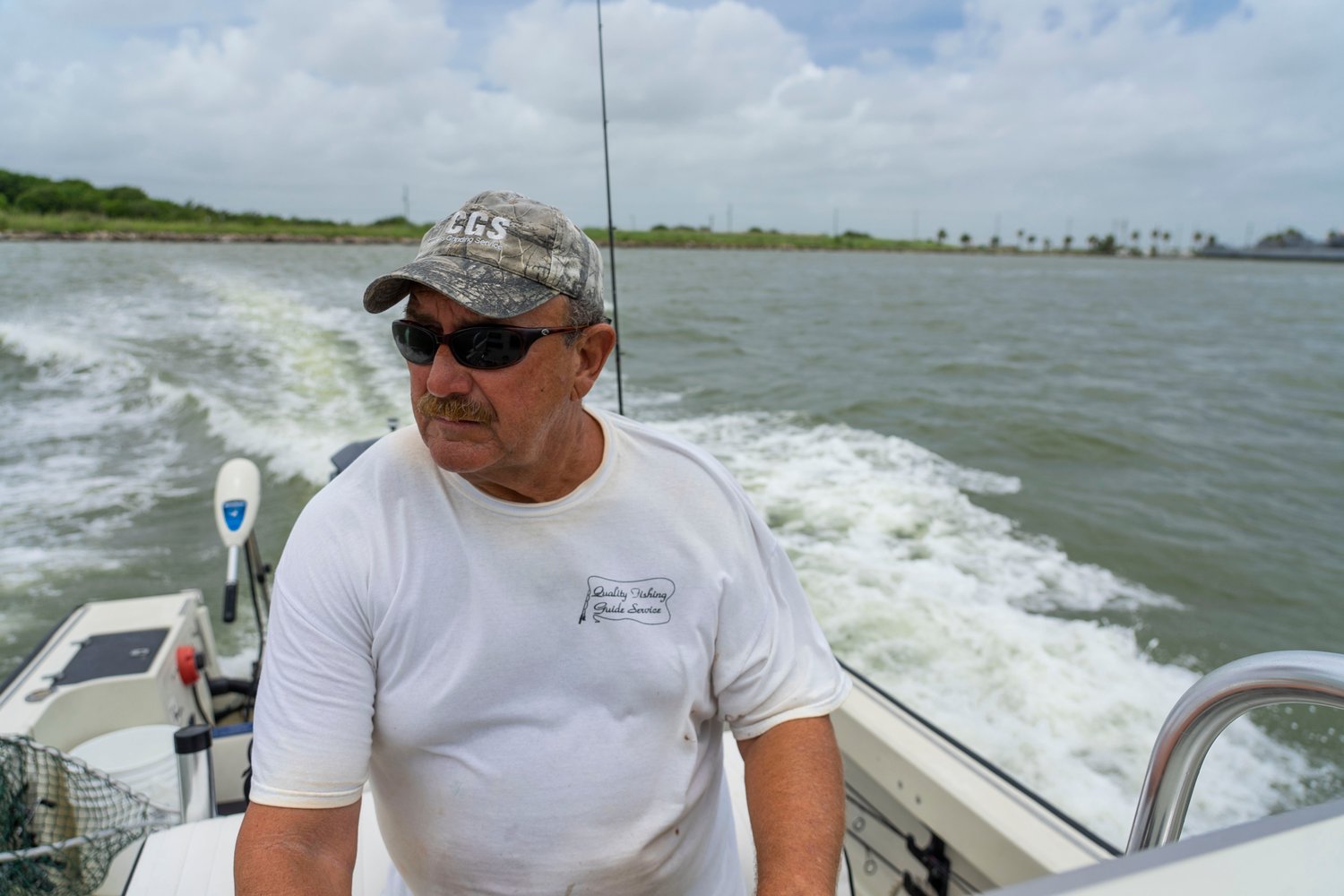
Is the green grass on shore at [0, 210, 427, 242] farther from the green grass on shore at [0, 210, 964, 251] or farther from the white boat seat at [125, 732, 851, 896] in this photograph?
the white boat seat at [125, 732, 851, 896]

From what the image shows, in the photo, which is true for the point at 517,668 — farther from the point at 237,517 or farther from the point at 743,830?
the point at 237,517

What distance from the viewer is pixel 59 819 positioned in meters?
1.97

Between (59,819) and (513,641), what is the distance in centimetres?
150

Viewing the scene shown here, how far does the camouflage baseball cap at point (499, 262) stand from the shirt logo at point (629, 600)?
380mm

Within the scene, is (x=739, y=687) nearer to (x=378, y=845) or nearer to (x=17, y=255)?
A: (x=378, y=845)

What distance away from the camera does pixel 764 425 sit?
8.53 m

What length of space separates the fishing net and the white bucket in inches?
10.4

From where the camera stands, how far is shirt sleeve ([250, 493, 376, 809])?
108cm

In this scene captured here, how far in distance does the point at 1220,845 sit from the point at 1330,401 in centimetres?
1283

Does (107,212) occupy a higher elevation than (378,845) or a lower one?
higher

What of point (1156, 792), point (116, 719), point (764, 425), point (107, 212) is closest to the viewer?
point (1156, 792)

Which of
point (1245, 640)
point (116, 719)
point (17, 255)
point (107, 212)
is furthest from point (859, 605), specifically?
point (107, 212)

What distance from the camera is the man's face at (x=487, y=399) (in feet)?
3.79

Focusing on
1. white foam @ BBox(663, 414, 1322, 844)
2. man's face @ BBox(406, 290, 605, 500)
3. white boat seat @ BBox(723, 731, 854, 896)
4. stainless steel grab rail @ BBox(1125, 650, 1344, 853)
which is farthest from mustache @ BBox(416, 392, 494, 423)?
white foam @ BBox(663, 414, 1322, 844)
